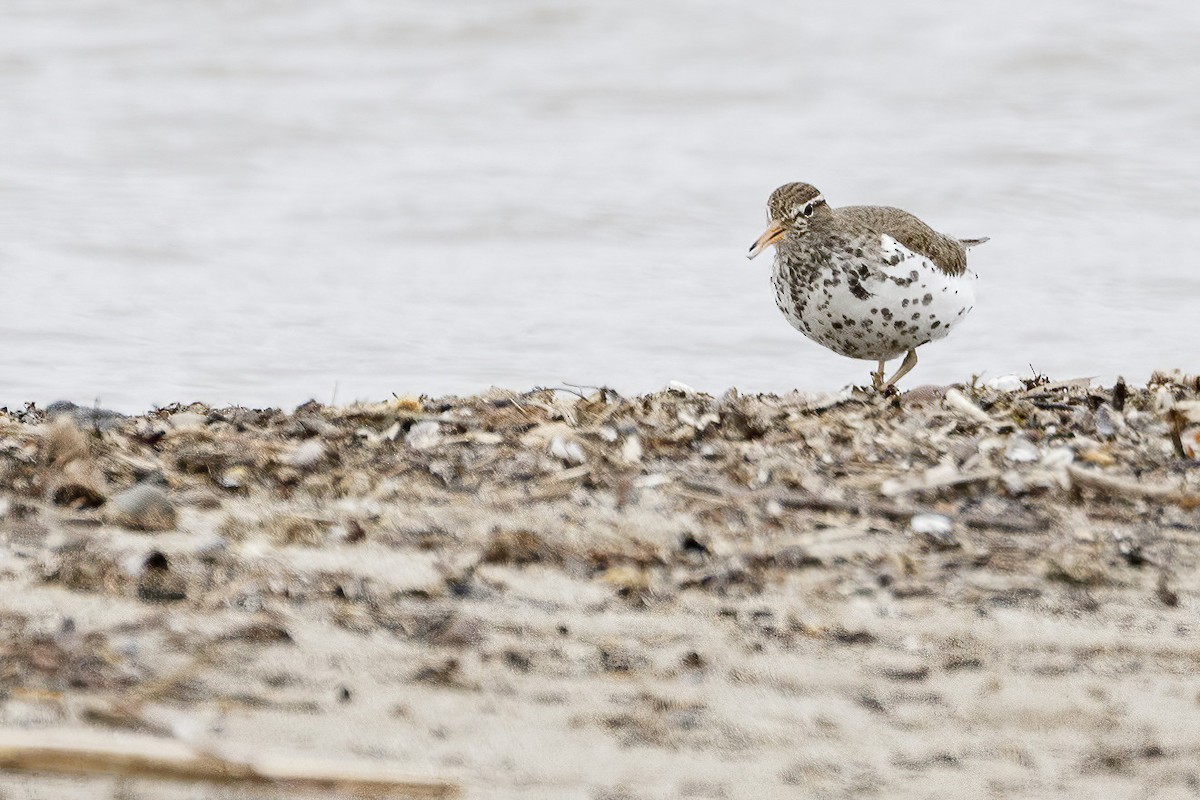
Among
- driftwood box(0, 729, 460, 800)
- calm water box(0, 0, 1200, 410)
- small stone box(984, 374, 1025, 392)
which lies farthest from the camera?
calm water box(0, 0, 1200, 410)

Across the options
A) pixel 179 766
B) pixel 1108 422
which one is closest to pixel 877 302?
pixel 1108 422

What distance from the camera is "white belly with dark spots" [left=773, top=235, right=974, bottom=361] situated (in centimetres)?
669

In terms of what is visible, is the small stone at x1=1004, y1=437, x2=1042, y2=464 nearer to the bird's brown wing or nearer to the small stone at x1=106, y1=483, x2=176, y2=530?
the bird's brown wing

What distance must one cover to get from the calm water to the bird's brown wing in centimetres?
195

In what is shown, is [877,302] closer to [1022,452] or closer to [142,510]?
[1022,452]

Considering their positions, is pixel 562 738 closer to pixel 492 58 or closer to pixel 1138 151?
pixel 1138 151

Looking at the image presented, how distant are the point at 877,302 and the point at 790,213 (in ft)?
1.95

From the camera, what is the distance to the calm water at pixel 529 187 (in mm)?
9508

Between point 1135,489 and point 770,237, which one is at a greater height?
point 770,237

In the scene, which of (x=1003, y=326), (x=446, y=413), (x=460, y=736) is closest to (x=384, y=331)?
(x=1003, y=326)

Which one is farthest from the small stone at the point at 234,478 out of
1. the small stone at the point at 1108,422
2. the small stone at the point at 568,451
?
the small stone at the point at 1108,422

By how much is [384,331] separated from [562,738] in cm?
684

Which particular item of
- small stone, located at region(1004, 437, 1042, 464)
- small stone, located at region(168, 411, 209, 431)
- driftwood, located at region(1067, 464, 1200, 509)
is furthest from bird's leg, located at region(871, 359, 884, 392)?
small stone, located at region(168, 411, 209, 431)

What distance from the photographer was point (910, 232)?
274 inches
